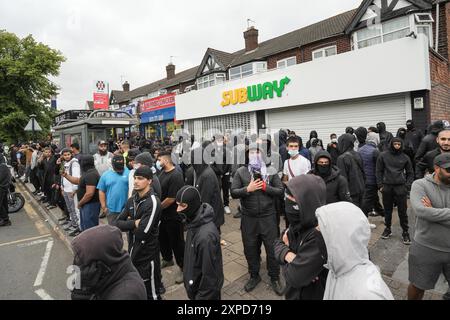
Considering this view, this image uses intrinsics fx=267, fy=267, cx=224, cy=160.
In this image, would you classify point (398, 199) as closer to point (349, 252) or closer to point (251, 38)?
point (349, 252)

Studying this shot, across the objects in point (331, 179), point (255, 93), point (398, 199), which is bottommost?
point (398, 199)

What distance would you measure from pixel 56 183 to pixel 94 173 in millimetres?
3395

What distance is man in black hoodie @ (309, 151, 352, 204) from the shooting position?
362cm

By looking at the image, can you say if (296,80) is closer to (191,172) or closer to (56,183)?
(191,172)

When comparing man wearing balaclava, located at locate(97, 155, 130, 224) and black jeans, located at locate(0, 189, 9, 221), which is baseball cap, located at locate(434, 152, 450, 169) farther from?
black jeans, located at locate(0, 189, 9, 221)

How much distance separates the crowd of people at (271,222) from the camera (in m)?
1.57

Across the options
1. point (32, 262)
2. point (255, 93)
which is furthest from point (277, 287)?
point (255, 93)

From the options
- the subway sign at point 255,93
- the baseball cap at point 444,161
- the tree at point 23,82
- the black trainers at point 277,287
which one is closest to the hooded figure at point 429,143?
the baseball cap at point 444,161

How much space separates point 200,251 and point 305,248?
0.95 meters

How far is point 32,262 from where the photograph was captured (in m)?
4.90

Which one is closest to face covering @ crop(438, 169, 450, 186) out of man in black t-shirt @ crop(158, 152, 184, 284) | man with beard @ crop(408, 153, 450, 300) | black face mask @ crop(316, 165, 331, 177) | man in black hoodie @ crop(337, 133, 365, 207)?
man with beard @ crop(408, 153, 450, 300)

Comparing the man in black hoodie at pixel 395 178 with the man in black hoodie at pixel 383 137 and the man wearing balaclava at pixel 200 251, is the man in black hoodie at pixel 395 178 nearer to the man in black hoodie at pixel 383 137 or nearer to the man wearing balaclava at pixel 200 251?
the man in black hoodie at pixel 383 137

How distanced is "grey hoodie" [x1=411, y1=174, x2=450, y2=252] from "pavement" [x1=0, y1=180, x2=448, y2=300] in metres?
0.97
